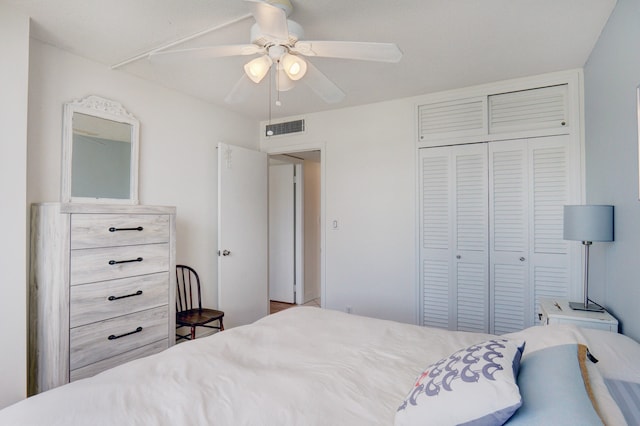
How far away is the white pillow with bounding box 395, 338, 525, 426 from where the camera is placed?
A: 0.86 meters

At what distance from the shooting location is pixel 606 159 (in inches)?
84.7

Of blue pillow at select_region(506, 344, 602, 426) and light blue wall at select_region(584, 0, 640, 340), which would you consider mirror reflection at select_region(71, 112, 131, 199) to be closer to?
blue pillow at select_region(506, 344, 602, 426)

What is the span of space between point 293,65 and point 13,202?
1729mm

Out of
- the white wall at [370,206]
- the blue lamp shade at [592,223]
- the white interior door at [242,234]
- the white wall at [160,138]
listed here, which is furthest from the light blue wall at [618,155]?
the white wall at [160,138]

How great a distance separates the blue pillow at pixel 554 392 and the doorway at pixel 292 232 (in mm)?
4106

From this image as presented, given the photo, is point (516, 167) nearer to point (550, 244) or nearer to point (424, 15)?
point (550, 244)

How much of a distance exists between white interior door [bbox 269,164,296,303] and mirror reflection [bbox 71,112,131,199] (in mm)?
2594

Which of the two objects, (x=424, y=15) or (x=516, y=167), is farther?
(x=516, y=167)

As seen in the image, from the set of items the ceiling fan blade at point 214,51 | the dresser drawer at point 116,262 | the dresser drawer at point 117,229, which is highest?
the ceiling fan blade at point 214,51

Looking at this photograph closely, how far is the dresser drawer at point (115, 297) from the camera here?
212 centimetres

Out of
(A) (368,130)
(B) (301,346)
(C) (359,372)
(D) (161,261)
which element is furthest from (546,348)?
(A) (368,130)

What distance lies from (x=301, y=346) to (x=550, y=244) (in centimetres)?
232

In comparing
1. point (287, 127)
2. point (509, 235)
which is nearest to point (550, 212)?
point (509, 235)

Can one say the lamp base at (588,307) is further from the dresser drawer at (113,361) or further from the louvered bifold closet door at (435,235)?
the dresser drawer at (113,361)
